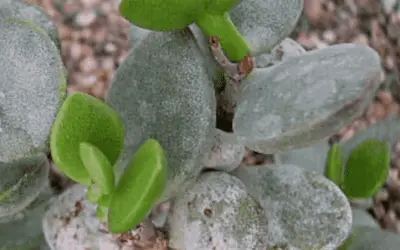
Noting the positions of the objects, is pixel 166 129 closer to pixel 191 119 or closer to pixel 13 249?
pixel 191 119

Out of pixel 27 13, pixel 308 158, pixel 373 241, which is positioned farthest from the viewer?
pixel 308 158

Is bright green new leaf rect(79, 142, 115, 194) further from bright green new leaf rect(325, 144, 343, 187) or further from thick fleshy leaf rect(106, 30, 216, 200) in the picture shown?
bright green new leaf rect(325, 144, 343, 187)

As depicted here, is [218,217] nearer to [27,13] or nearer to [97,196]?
A: [97,196]

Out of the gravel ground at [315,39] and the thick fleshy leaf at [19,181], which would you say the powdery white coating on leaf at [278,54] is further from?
the gravel ground at [315,39]

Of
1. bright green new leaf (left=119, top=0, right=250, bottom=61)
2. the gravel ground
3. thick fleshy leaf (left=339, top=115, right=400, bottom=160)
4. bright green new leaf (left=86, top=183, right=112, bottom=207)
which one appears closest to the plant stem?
bright green new leaf (left=119, top=0, right=250, bottom=61)

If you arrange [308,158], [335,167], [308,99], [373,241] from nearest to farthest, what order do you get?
1. [308,99]
2. [335,167]
3. [373,241]
4. [308,158]

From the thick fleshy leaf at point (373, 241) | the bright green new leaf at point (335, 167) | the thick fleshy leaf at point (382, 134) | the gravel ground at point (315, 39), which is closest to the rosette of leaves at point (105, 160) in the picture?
the bright green new leaf at point (335, 167)

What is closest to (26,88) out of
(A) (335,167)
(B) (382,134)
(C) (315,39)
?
(A) (335,167)

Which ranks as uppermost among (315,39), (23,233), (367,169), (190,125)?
(190,125)
